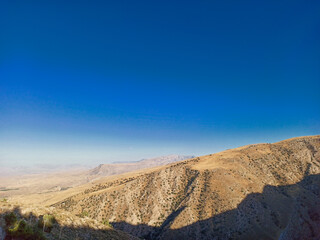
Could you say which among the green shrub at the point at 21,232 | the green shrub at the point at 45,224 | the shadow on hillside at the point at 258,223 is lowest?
the shadow on hillside at the point at 258,223

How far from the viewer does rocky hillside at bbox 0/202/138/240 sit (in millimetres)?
18375

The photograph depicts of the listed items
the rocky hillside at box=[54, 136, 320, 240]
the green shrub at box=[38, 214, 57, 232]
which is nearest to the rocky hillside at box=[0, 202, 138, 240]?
the green shrub at box=[38, 214, 57, 232]

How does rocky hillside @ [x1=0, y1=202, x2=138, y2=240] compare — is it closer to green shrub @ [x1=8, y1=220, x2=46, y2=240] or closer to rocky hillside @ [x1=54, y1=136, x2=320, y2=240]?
green shrub @ [x1=8, y1=220, x2=46, y2=240]

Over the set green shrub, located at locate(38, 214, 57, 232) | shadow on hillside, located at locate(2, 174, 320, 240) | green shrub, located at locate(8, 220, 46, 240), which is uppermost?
green shrub, located at locate(8, 220, 46, 240)

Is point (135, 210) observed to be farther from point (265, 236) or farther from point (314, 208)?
point (314, 208)

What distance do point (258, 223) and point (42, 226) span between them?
2411 inches

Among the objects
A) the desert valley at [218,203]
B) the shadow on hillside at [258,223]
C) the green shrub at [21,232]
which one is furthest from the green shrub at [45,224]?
the shadow on hillside at [258,223]

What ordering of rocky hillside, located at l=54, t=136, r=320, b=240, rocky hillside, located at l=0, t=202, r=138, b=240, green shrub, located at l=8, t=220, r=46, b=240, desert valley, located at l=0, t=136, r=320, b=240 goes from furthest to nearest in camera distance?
rocky hillside, located at l=54, t=136, r=320, b=240 → desert valley, located at l=0, t=136, r=320, b=240 → rocky hillside, located at l=0, t=202, r=138, b=240 → green shrub, located at l=8, t=220, r=46, b=240

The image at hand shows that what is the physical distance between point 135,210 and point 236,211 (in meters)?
38.0

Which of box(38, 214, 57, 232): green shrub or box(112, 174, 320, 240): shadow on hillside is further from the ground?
box(38, 214, 57, 232): green shrub

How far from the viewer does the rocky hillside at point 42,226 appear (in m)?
18.4

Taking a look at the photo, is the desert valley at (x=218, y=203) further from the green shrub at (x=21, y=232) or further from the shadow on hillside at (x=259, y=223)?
the green shrub at (x=21, y=232)

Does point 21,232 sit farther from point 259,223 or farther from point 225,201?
point 259,223

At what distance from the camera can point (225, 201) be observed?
62.2 m
